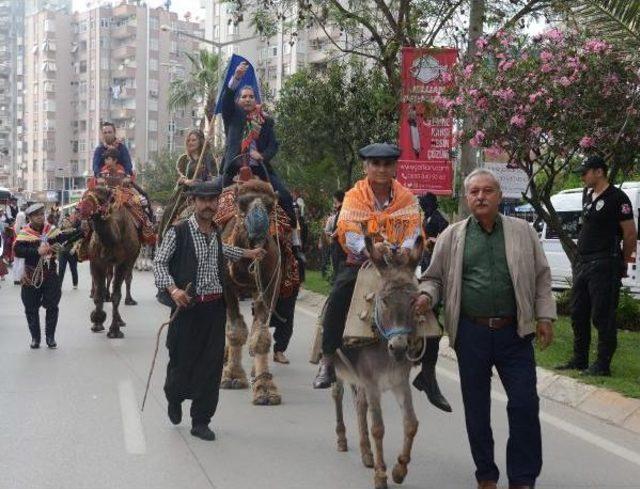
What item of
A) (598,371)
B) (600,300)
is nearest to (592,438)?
(598,371)

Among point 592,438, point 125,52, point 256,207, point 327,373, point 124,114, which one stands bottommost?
point 592,438

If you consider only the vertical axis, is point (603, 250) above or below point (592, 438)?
above

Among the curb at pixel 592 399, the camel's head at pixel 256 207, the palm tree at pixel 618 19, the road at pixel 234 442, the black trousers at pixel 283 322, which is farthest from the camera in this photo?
the black trousers at pixel 283 322

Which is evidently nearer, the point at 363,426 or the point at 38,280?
the point at 363,426

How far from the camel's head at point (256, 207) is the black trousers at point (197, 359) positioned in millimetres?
1471

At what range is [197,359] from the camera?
24.5 ft

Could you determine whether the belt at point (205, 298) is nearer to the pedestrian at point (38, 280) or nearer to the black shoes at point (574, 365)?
the black shoes at point (574, 365)

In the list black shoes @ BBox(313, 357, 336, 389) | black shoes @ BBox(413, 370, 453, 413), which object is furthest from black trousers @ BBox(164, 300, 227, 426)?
black shoes @ BBox(413, 370, 453, 413)

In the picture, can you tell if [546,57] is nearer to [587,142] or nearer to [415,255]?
[587,142]

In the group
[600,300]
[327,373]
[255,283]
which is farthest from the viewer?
[255,283]

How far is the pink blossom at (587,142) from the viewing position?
10617 millimetres

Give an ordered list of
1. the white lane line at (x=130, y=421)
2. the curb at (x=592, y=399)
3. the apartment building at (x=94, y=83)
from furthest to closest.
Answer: the apartment building at (x=94, y=83)
the curb at (x=592, y=399)
the white lane line at (x=130, y=421)

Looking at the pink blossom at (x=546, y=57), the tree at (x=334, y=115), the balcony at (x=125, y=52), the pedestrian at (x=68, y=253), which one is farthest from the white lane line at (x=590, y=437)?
the balcony at (x=125, y=52)

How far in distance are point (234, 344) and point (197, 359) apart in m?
1.90
